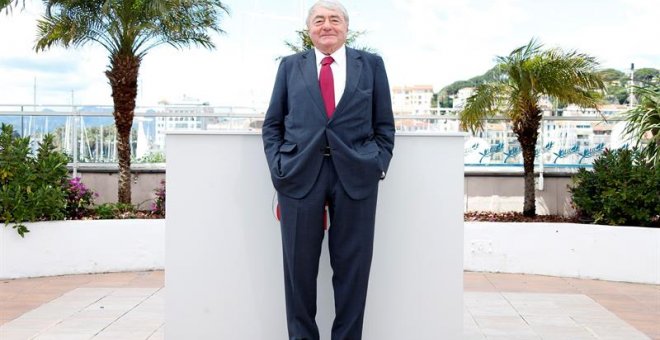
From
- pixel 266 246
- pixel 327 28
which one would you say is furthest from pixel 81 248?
pixel 327 28

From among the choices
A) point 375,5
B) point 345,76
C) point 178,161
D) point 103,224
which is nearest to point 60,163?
point 103,224

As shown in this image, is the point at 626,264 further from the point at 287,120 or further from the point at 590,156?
the point at 287,120

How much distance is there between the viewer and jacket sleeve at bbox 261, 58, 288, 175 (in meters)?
3.24

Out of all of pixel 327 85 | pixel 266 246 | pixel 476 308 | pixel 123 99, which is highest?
pixel 123 99

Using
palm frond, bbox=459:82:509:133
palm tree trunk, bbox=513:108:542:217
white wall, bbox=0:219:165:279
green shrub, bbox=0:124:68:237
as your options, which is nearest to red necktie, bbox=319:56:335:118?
white wall, bbox=0:219:165:279

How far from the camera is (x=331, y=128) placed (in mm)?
3225

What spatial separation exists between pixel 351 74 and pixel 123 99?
565cm

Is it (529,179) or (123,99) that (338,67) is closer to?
(529,179)

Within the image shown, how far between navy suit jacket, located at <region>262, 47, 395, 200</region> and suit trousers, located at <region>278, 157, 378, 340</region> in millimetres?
52

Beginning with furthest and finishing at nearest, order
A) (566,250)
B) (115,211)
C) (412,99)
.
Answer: (412,99) < (115,211) < (566,250)

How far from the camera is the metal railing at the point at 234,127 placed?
8.50m

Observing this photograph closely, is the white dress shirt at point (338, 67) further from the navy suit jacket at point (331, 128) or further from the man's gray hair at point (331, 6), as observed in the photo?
the man's gray hair at point (331, 6)

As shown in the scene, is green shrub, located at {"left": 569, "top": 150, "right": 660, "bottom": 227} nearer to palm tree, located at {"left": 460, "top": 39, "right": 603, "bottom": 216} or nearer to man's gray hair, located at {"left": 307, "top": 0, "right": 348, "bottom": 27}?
palm tree, located at {"left": 460, "top": 39, "right": 603, "bottom": 216}

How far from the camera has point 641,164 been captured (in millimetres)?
7000
